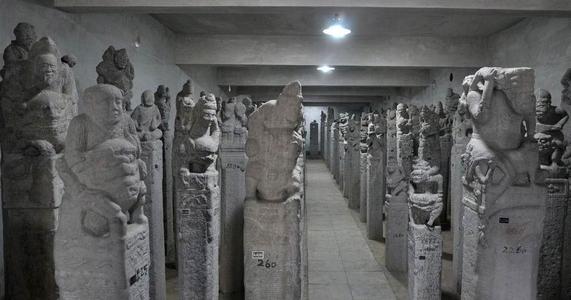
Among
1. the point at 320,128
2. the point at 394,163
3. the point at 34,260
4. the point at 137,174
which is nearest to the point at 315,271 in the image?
the point at 394,163

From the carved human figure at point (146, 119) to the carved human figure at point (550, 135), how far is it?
4.96 m

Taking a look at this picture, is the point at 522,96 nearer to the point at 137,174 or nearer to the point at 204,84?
the point at 137,174

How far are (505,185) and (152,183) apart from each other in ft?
13.4

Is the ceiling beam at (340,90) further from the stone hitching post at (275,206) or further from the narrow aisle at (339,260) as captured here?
the stone hitching post at (275,206)

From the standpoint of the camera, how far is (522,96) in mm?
3861

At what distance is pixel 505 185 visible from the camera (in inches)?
156

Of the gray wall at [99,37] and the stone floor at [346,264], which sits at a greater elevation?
the gray wall at [99,37]

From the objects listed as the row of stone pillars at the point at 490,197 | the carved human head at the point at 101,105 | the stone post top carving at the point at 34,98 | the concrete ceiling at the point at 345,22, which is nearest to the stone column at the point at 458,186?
the row of stone pillars at the point at 490,197

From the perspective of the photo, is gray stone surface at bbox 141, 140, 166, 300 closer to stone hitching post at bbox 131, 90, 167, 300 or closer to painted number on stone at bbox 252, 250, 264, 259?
stone hitching post at bbox 131, 90, 167, 300

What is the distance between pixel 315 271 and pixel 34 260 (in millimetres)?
4571

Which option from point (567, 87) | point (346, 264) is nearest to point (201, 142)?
point (346, 264)

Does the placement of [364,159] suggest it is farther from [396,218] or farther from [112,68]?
[112,68]

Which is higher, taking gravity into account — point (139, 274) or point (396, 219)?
point (139, 274)

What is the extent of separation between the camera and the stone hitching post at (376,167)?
30.9 feet
